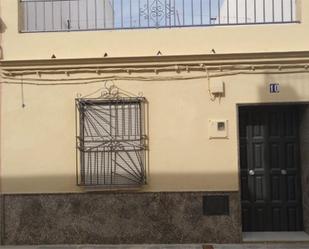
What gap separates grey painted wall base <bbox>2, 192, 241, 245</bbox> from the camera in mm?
8984

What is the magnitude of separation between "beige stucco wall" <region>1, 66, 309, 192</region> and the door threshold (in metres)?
0.94

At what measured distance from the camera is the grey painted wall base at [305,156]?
9227 mm

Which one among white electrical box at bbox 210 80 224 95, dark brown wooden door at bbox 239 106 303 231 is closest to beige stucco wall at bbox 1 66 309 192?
white electrical box at bbox 210 80 224 95

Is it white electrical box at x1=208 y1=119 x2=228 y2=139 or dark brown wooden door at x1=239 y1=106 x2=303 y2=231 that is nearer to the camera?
white electrical box at x1=208 y1=119 x2=228 y2=139

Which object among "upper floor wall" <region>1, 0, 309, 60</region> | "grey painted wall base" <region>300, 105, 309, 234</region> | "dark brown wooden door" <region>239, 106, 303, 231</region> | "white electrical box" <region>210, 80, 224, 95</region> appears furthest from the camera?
"dark brown wooden door" <region>239, 106, 303, 231</region>

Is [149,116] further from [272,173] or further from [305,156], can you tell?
[305,156]

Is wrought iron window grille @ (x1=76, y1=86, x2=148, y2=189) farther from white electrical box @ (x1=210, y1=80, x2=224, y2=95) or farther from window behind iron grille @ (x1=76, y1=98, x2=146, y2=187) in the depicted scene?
white electrical box @ (x1=210, y1=80, x2=224, y2=95)

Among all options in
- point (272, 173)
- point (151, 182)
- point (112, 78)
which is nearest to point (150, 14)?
point (112, 78)

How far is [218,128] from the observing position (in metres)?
8.98

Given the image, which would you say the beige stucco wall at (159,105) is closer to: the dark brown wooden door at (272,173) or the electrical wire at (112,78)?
the electrical wire at (112,78)

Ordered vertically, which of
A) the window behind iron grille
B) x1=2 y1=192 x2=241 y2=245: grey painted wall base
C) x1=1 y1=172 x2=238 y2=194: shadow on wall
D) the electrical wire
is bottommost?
x1=2 y1=192 x2=241 y2=245: grey painted wall base

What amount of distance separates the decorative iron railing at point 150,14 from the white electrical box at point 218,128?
165 cm

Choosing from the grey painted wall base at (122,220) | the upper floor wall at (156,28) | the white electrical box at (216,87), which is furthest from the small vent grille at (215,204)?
the upper floor wall at (156,28)

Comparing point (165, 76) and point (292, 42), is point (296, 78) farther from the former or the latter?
point (165, 76)
